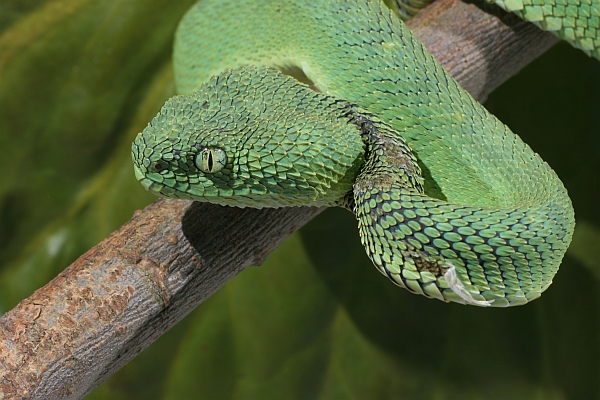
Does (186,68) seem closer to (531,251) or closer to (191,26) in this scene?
(191,26)

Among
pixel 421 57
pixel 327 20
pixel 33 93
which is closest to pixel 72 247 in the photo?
pixel 33 93

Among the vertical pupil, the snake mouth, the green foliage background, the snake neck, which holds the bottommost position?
the green foliage background

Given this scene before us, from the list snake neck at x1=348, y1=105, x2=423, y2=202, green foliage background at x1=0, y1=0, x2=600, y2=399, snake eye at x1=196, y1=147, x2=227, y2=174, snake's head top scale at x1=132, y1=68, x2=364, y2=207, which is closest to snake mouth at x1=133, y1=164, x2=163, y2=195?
snake's head top scale at x1=132, y1=68, x2=364, y2=207

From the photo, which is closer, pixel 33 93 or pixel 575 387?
pixel 33 93

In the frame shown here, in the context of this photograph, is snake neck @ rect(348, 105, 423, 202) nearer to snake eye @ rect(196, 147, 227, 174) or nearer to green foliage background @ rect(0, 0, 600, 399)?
snake eye @ rect(196, 147, 227, 174)

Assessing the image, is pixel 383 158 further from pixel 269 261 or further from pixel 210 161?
pixel 269 261

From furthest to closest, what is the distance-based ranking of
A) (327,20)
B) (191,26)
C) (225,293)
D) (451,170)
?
(225,293)
(191,26)
(327,20)
(451,170)

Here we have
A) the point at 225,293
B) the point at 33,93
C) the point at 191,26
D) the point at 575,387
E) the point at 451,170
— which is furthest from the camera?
the point at 575,387
